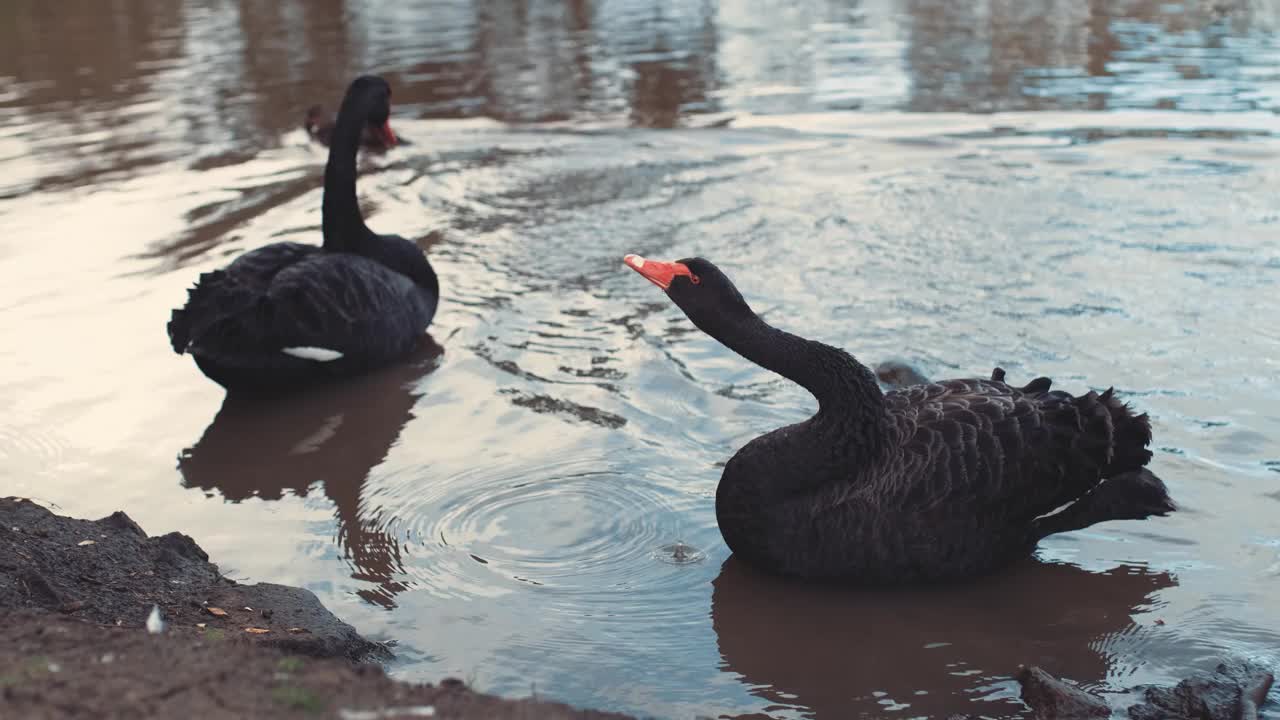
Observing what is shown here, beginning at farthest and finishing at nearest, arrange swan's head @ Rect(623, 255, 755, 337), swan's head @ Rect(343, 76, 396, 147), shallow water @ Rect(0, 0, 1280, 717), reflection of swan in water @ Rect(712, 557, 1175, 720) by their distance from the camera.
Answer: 1. swan's head @ Rect(343, 76, 396, 147)
2. swan's head @ Rect(623, 255, 755, 337)
3. shallow water @ Rect(0, 0, 1280, 717)
4. reflection of swan in water @ Rect(712, 557, 1175, 720)

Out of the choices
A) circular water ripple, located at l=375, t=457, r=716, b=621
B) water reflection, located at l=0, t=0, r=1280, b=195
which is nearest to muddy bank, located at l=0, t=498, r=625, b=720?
circular water ripple, located at l=375, t=457, r=716, b=621

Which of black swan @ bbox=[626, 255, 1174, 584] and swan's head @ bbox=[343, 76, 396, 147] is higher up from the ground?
swan's head @ bbox=[343, 76, 396, 147]

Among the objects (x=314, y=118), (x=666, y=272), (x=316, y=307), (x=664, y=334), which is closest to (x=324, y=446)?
(x=316, y=307)

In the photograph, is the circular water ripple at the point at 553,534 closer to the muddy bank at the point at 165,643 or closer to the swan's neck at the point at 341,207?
the muddy bank at the point at 165,643

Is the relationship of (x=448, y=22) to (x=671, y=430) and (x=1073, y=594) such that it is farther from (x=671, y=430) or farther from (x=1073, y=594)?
(x=1073, y=594)

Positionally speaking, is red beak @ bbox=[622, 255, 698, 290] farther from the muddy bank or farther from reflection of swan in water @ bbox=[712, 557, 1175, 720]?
the muddy bank

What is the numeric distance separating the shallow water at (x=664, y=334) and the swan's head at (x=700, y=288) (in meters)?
0.97

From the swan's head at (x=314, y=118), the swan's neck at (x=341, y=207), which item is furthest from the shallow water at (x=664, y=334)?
the swan's neck at (x=341, y=207)

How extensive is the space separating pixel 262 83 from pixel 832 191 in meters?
8.19

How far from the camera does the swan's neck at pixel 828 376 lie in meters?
4.75

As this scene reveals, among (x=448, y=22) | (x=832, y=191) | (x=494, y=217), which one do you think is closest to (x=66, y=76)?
(x=448, y=22)

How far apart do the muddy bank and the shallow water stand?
0.37 meters

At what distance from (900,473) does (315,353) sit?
3.20 meters

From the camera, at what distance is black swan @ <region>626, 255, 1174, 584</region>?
4.64m
